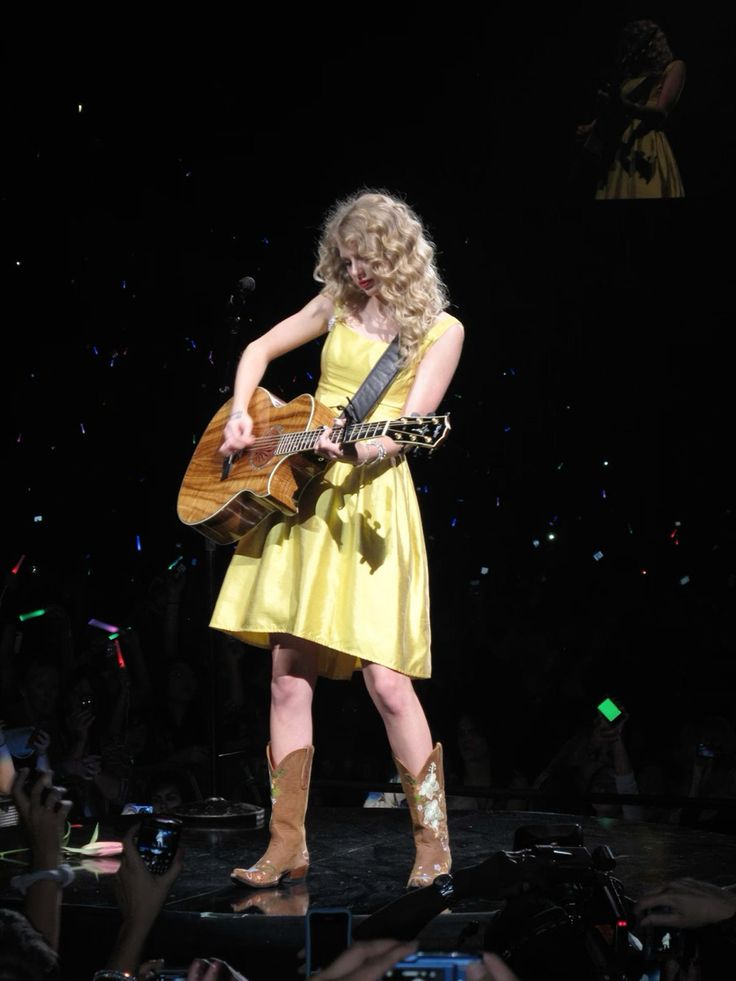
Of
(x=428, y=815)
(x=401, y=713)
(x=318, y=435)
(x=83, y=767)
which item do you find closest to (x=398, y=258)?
(x=318, y=435)

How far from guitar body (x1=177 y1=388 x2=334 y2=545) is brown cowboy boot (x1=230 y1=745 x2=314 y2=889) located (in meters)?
0.66

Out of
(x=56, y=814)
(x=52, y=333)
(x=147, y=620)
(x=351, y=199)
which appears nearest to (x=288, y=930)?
(x=56, y=814)

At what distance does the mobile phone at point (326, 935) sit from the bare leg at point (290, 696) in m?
1.13

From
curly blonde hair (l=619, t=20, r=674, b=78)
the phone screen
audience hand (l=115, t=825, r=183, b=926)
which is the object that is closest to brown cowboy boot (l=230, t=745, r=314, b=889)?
audience hand (l=115, t=825, r=183, b=926)

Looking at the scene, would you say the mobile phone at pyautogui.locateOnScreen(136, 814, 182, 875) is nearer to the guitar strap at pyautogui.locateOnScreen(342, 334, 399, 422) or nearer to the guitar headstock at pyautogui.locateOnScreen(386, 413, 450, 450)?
the guitar headstock at pyautogui.locateOnScreen(386, 413, 450, 450)

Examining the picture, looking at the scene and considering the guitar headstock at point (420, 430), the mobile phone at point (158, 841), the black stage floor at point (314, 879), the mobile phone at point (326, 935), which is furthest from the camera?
the guitar headstock at point (420, 430)

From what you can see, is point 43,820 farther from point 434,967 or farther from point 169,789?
point 169,789

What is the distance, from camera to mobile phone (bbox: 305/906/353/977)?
200 centimetres

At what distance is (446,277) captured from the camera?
236 inches

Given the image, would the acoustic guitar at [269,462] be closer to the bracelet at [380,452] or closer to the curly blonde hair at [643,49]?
the bracelet at [380,452]

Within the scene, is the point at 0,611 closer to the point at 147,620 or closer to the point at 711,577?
the point at 147,620

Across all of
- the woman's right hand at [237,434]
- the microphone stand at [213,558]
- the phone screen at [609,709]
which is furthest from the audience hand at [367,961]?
the phone screen at [609,709]

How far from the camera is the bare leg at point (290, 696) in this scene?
10.3 feet

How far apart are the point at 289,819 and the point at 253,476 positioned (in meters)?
0.95
